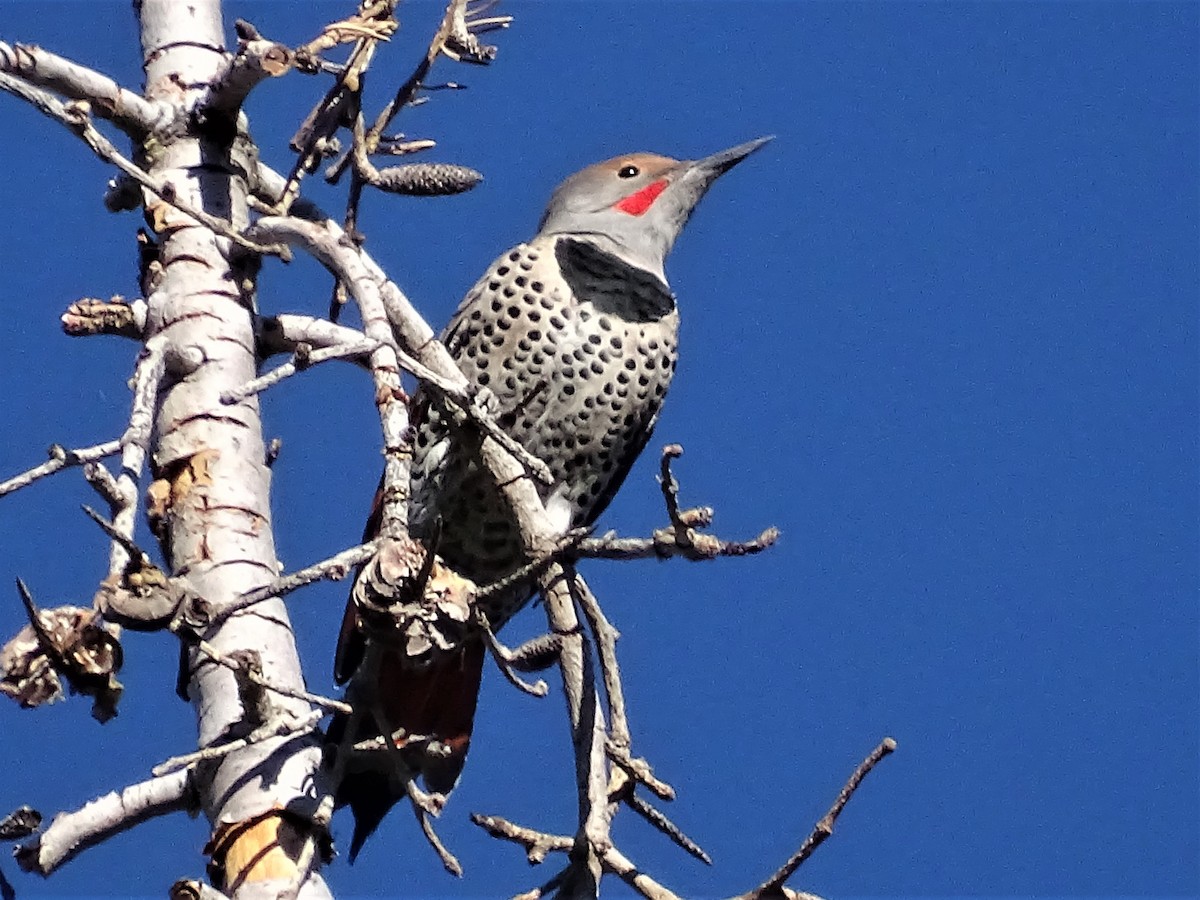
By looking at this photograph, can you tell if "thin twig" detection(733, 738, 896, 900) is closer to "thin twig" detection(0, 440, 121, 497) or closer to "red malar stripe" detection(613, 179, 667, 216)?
"thin twig" detection(0, 440, 121, 497)

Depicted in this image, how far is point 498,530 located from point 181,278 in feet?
4.87

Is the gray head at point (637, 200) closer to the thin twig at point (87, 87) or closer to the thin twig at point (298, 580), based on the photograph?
the thin twig at point (87, 87)

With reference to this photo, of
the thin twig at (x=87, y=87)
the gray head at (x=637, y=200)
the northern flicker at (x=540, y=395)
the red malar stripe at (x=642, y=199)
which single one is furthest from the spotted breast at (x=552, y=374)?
the thin twig at (x=87, y=87)

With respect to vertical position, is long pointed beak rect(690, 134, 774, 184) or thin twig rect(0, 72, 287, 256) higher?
long pointed beak rect(690, 134, 774, 184)

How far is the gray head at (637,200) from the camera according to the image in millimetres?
5715

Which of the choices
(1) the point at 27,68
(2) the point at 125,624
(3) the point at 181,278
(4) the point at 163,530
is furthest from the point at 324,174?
(2) the point at 125,624

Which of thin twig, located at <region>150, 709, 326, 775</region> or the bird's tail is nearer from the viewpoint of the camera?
thin twig, located at <region>150, 709, 326, 775</region>

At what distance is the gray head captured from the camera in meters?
5.71

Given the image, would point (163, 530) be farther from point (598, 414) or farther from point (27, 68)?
point (598, 414)

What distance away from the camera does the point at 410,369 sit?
3.31m

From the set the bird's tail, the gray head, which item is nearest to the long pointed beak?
the gray head

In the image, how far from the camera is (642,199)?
589 cm

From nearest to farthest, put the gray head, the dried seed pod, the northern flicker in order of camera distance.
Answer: the dried seed pod → the northern flicker → the gray head

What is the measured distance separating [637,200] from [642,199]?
0.02 m
